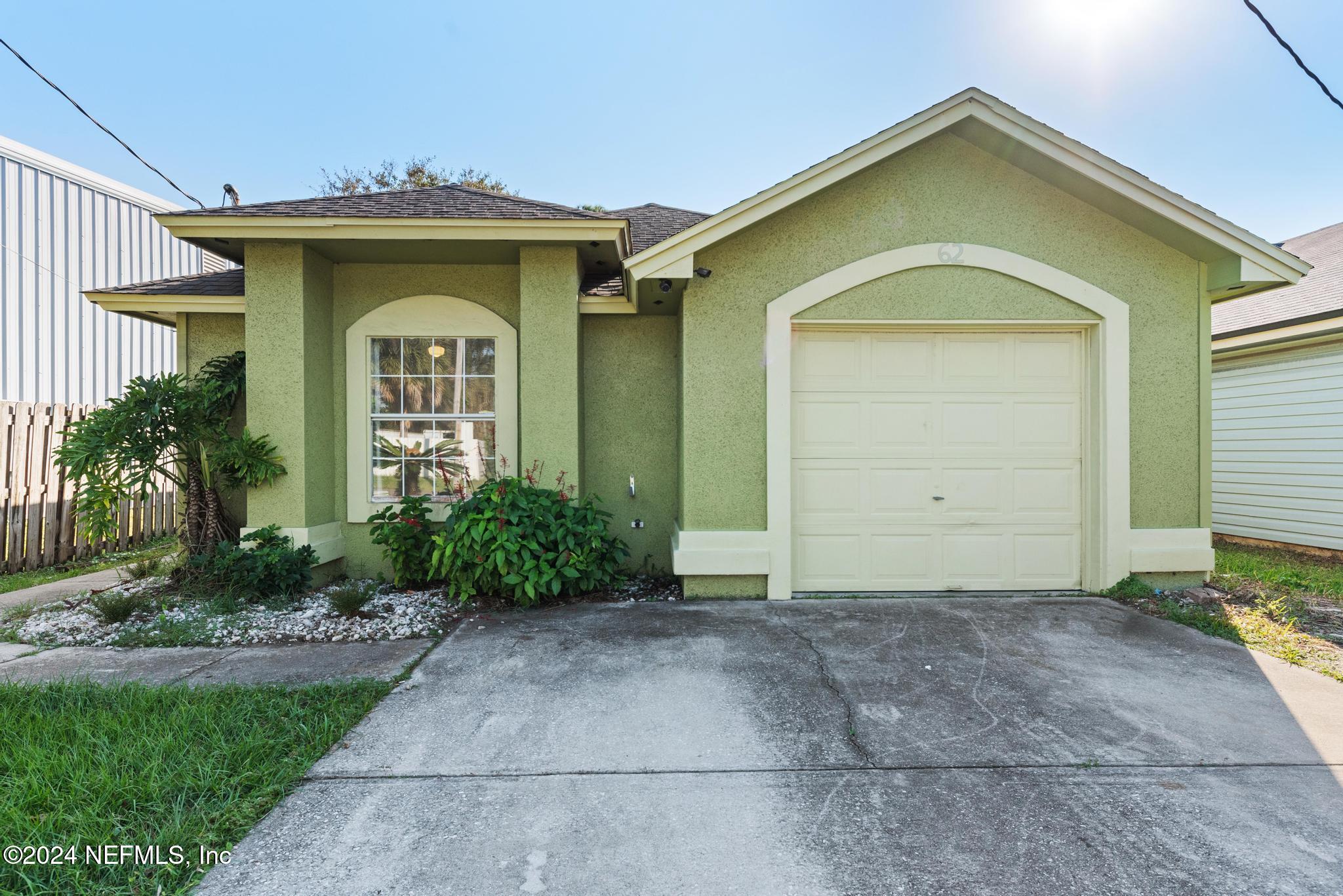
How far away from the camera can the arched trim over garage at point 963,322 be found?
19.8 feet

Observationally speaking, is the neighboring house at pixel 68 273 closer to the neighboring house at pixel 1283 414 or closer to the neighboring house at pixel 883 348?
the neighboring house at pixel 883 348

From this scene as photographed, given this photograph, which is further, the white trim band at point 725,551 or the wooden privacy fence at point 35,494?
the wooden privacy fence at point 35,494

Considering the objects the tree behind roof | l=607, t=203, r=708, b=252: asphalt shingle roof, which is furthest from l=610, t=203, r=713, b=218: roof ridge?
the tree behind roof

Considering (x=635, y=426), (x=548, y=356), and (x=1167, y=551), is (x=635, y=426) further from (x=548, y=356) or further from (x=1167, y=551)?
(x=1167, y=551)

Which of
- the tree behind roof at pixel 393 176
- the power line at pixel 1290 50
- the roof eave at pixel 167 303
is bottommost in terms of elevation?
the roof eave at pixel 167 303

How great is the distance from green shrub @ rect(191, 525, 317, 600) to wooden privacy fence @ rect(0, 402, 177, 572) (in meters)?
2.57

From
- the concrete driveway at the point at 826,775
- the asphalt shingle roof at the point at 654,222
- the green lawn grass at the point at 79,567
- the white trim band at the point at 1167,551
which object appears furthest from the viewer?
the asphalt shingle roof at the point at 654,222

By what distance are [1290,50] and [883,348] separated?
5.27 meters

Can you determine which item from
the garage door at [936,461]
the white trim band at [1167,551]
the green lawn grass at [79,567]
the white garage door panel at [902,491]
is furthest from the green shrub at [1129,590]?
the green lawn grass at [79,567]

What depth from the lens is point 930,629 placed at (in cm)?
515

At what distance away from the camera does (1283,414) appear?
348 inches

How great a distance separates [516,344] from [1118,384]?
588 centimetres

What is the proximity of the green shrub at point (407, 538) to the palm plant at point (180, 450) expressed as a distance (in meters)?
1.06

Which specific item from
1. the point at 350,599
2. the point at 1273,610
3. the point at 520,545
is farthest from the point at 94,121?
the point at 1273,610
